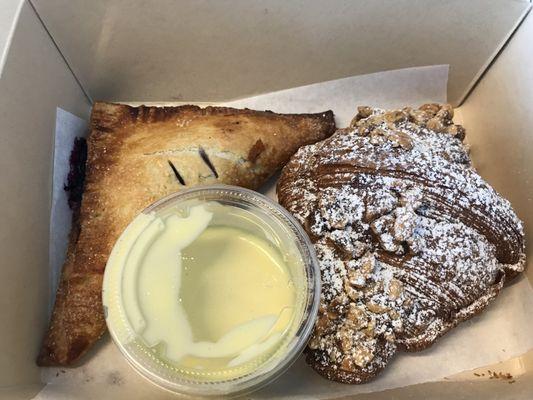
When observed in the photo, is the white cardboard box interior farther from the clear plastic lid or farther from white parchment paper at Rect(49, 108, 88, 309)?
the clear plastic lid

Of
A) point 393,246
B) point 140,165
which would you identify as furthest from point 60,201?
point 393,246

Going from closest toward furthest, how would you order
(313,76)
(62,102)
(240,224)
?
(240,224) < (62,102) < (313,76)

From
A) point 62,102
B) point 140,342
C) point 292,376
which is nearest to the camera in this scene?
point 140,342

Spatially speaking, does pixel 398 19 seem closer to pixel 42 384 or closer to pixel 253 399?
pixel 253 399

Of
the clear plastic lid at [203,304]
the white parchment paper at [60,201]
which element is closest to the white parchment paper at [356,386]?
the white parchment paper at [60,201]

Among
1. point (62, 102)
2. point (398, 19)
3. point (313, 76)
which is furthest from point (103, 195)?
point (398, 19)

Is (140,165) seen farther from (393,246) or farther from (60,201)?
(393,246)
